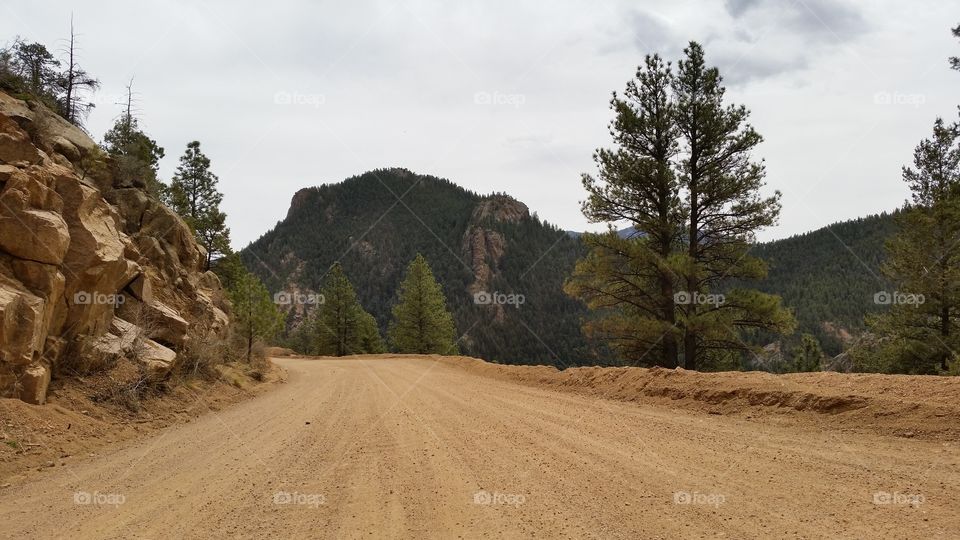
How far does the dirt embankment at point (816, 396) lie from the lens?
6.79 meters

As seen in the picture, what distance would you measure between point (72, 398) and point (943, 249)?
27485 millimetres

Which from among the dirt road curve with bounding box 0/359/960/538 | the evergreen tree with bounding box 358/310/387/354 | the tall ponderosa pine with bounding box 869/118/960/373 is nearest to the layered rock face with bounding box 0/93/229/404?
the dirt road curve with bounding box 0/359/960/538

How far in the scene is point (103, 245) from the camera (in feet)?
37.9

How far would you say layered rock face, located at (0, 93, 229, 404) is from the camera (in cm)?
→ 884

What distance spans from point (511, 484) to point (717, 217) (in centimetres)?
1431

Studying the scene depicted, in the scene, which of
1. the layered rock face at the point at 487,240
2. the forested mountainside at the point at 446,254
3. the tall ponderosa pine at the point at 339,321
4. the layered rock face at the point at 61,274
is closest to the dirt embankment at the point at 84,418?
the layered rock face at the point at 61,274

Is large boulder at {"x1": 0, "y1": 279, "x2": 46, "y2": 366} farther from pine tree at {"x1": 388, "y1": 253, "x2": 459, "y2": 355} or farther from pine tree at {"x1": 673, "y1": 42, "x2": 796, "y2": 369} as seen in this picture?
pine tree at {"x1": 388, "y1": 253, "x2": 459, "y2": 355}

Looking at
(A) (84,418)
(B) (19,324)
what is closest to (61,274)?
(B) (19,324)

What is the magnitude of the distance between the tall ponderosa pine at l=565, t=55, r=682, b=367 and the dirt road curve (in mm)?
8489

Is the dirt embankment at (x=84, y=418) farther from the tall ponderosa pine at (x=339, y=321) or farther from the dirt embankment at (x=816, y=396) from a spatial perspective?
the tall ponderosa pine at (x=339, y=321)

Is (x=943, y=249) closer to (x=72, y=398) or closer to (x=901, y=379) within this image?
(x=901, y=379)

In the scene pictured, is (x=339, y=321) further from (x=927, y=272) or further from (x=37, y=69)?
(x=927, y=272)

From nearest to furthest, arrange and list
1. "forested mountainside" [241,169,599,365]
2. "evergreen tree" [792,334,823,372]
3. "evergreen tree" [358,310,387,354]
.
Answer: "evergreen tree" [792,334,823,372] < "evergreen tree" [358,310,387,354] < "forested mountainside" [241,169,599,365]

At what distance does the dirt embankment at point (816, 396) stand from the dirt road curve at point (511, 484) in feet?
1.63
